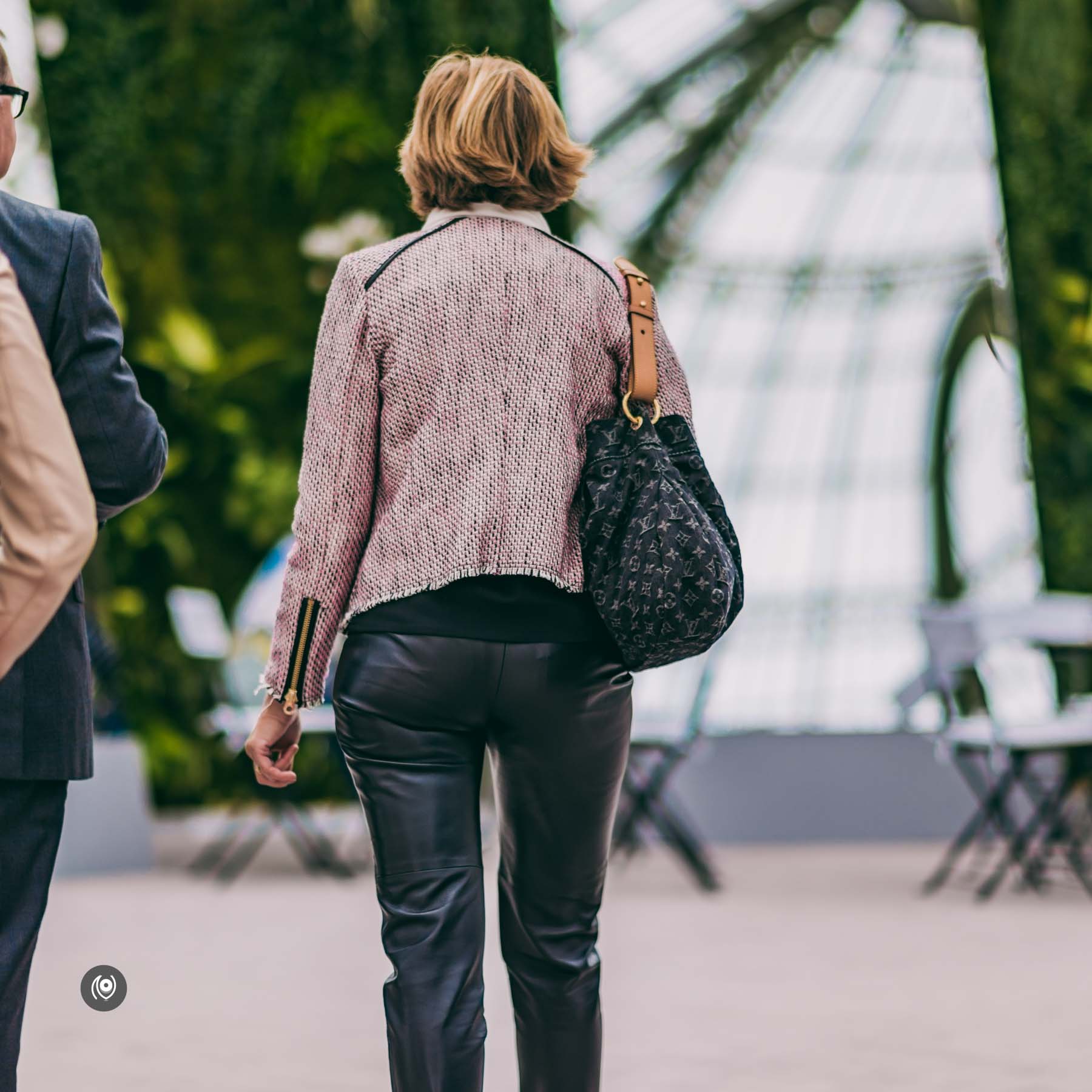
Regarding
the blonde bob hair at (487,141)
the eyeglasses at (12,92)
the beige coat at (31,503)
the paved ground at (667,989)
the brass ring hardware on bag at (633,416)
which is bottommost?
the paved ground at (667,989)

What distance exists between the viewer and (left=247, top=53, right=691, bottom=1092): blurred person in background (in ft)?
6.06

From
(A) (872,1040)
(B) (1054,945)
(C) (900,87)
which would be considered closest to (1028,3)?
(C) (900,87)

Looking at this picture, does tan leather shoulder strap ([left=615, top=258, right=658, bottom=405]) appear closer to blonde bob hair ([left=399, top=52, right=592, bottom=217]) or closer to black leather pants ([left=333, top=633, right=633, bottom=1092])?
blonde bob hair ([left=399, top=52, right=592, bottom=217])

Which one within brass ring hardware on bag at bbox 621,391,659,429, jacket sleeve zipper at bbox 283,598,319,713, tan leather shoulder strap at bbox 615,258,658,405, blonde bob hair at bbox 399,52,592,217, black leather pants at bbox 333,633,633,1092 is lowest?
black leather pants at bbox 333,633,633,1092

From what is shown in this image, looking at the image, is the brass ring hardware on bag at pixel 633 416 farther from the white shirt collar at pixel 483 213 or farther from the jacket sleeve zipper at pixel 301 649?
the jacket sleeve zipper at pixel 301 649

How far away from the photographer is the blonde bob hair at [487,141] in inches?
76.6

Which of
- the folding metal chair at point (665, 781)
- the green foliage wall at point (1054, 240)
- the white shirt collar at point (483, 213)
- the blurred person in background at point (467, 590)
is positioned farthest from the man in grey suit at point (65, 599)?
the green foliage wall at point (1054, 240)

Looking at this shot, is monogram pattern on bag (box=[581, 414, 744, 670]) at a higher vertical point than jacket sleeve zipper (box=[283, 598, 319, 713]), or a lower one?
higher

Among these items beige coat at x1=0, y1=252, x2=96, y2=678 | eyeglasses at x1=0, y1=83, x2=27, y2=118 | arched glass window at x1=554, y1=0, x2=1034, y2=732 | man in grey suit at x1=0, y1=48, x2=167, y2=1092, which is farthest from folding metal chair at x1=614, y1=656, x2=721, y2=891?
beige coat at x1=0, y1=252, x2=96, y2=678

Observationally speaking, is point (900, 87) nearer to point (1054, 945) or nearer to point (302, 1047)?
point (1054, 945)

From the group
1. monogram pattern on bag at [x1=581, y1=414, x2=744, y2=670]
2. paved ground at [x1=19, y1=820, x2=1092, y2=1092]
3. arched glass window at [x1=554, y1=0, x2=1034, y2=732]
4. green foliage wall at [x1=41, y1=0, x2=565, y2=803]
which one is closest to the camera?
monogram pattern on bag at [x1=581, y1=414, x2=744, y2=670]

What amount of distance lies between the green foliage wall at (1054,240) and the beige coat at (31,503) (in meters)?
7.41

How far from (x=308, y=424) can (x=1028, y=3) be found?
703cm

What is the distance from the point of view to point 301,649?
6.30 ft
